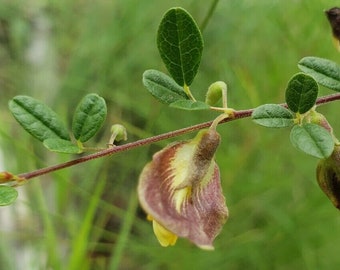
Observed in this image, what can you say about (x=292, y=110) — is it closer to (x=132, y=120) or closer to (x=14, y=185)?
(x=14, y=185)

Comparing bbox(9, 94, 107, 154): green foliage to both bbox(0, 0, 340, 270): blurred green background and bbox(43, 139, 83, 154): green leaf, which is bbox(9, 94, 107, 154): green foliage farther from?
bbox(0, 0, 340, 270): blurred green background

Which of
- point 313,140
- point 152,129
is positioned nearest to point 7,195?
point 313,140

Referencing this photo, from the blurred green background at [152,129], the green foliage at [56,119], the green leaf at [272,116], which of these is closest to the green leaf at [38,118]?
the green foliage at [56,119]

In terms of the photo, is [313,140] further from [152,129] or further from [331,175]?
[152,129]

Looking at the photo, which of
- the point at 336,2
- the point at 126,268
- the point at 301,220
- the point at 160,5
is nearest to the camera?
the point at 336,2

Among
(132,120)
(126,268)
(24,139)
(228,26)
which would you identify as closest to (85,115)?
(24,139)

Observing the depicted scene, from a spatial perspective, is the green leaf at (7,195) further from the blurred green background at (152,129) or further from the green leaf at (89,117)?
the blurred green background at (152,129)
